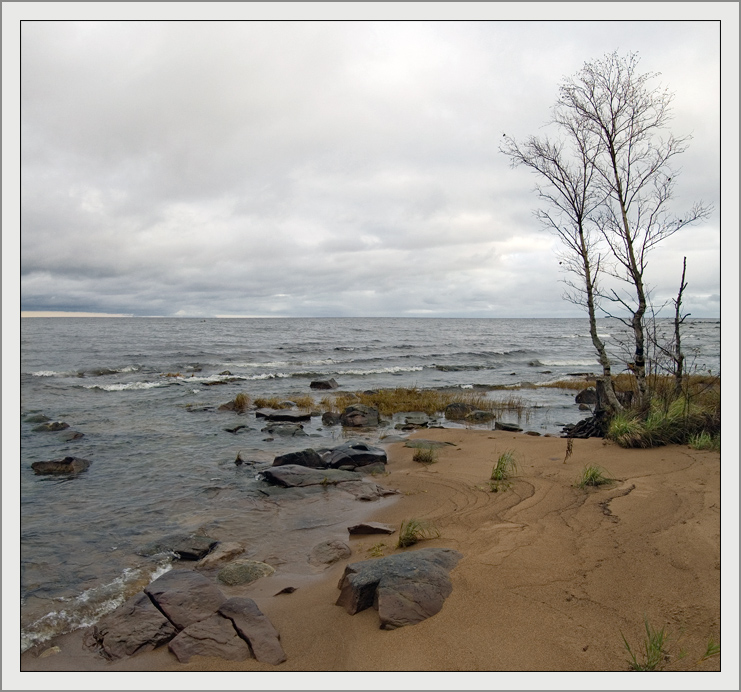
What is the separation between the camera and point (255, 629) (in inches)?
204

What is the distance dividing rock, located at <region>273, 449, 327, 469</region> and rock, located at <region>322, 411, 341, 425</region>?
6477 millimetres

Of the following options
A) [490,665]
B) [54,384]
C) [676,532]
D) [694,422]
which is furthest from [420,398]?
[54,384]

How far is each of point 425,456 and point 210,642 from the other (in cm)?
858

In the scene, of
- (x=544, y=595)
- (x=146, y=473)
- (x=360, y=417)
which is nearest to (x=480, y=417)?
(x=360, y=417)

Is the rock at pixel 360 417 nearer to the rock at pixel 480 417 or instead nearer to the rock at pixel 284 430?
the rock at pixel 284 430

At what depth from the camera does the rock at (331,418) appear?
19594 millimetres

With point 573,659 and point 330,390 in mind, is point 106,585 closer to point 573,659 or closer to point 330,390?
point 573,659

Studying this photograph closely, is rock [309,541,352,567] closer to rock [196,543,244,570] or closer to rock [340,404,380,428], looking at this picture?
rock [196,543,244,570]

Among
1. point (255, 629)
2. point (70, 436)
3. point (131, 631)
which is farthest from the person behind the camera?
point (70, 436)

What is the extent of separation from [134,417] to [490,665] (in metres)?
18.9

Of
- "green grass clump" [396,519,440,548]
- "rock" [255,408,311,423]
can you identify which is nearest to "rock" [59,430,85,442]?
"rock" [255,408,311,423]

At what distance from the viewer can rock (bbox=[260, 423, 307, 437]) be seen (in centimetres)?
1733

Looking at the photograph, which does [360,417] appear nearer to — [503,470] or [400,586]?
[503,470]

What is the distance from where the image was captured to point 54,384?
1177 inches
